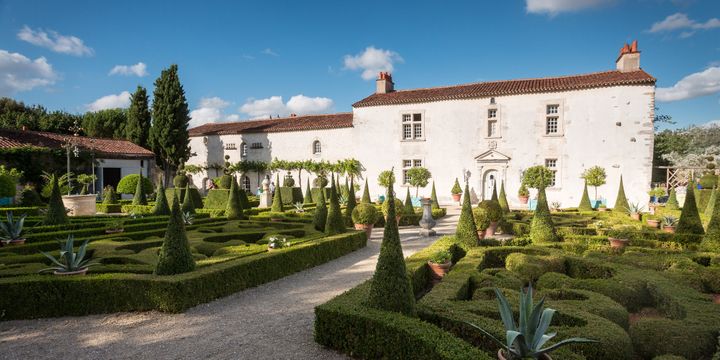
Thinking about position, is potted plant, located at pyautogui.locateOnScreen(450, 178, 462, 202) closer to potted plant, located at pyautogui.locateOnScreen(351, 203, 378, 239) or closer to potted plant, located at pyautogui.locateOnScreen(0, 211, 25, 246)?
potted plant, located at pyautogui.locateOnScreen(351, 203, 378, 239)

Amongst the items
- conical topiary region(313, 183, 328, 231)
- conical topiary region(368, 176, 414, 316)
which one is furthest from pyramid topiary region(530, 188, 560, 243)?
conical topiary region(368, 176, 414, 316)

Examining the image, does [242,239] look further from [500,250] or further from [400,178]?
[400,178]

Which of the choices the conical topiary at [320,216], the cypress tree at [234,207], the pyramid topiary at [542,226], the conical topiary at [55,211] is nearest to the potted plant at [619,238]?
the pyramid topiary at [542,226]

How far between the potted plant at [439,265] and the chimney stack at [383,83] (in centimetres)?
2275

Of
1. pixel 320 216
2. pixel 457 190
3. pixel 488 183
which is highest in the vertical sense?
pixel 488 183

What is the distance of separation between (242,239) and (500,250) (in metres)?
6.78

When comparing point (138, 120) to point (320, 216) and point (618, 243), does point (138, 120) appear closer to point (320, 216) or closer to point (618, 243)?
point (320, 216)

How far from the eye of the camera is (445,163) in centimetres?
2566

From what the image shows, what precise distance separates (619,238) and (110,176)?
1245 inches

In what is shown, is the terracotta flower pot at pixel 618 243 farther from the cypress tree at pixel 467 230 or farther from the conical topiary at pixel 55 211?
the conical topiary at pixel 55 211

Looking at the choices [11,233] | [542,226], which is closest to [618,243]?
[542,226]

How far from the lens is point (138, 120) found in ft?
115

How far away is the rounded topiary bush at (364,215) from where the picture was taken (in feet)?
41.7

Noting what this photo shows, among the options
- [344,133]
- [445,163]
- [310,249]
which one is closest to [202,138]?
[344,133]
